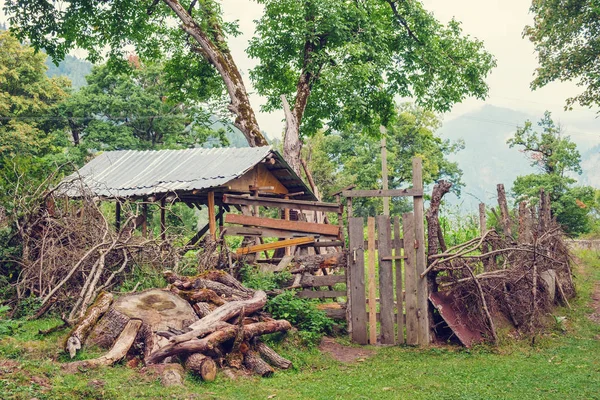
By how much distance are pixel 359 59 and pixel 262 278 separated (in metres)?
9.81

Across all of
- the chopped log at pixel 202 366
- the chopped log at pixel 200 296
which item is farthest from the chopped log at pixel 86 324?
the chopped log at pixel 202 366

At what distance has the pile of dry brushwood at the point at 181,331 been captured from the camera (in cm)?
720

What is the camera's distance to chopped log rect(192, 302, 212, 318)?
8.61m

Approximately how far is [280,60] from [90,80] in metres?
17.5

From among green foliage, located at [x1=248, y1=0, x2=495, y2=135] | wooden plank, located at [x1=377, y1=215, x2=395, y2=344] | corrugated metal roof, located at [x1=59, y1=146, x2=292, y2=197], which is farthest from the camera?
green foliage, located at [x1=248, y1=0, x2=495, y2=135]

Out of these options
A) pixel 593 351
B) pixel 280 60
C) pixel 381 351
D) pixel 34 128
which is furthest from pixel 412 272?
pixel 34 128

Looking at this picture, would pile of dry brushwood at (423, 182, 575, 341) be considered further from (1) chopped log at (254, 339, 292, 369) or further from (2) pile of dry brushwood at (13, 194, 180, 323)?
(2) pile of dry brushwood at (13, 194, 180, 323)

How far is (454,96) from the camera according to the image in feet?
67.7

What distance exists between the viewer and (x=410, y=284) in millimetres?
9656

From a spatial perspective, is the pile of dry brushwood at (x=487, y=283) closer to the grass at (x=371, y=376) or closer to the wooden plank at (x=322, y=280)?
the grass at (x=371, y=376)

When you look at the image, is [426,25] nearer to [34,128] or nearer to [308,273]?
[308,273]

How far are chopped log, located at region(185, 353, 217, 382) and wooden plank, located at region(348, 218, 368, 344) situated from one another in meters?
3.38

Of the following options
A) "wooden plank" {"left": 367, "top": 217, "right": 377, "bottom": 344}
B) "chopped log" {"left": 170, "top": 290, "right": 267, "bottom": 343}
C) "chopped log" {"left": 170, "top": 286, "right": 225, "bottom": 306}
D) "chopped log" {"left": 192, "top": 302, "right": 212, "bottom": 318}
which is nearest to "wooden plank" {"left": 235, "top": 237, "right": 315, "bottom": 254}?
"wooden plank" {"left": 367, "top": 217, "right": 377, "bottom": 344}

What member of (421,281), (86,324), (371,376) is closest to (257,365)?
(371,376)
